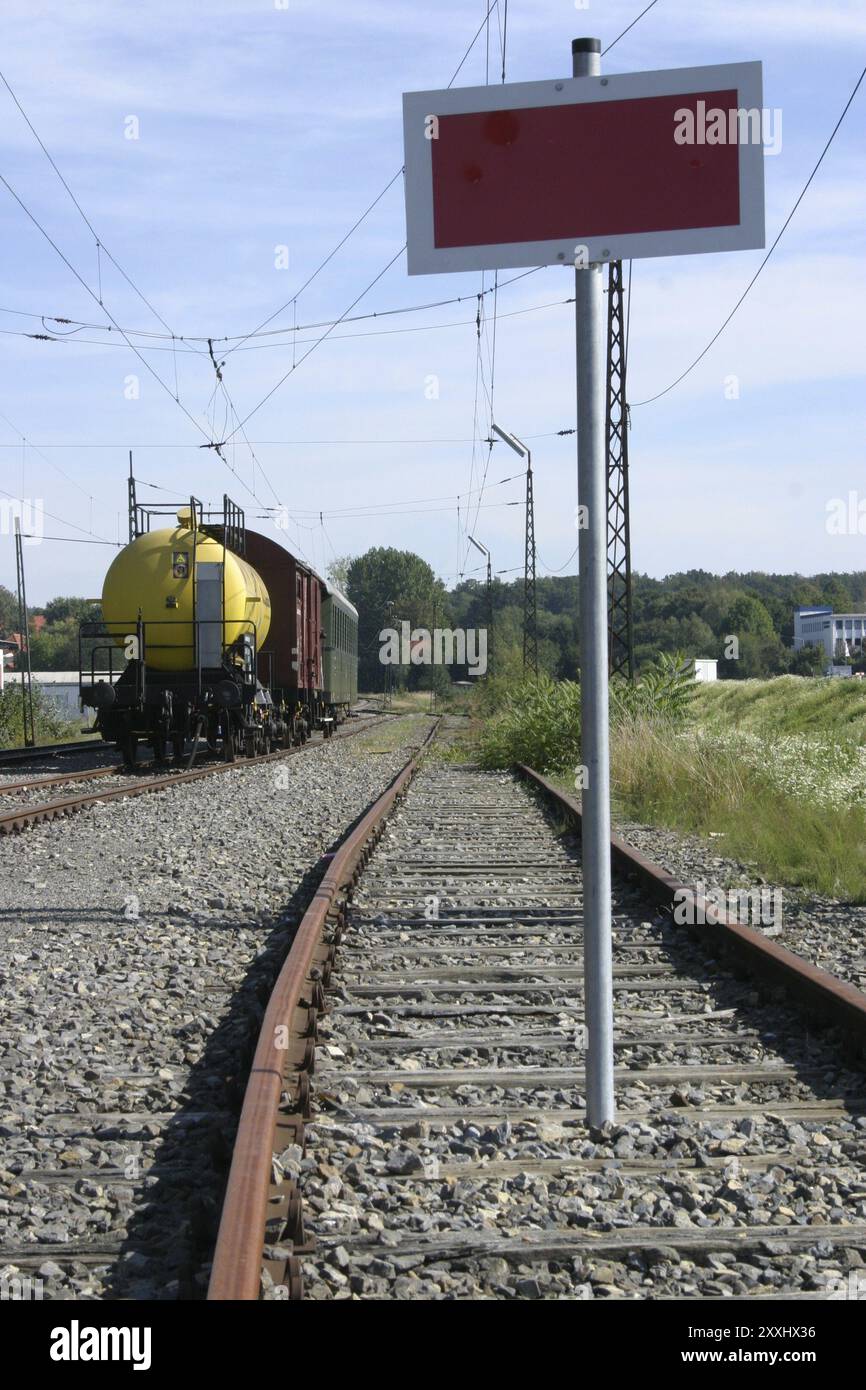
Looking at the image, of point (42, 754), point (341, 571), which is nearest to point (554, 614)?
point (341, 571)

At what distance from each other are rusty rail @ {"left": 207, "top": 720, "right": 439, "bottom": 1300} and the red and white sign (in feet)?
7.82

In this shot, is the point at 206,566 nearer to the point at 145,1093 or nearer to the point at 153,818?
the point at 153,818

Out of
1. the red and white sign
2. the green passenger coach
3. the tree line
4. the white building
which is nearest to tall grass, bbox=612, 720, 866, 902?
the red and white sign

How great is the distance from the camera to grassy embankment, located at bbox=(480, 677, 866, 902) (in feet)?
29.0

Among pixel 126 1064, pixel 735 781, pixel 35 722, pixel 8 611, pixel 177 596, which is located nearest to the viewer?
pixel 126 1064

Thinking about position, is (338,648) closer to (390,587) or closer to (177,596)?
(177,596)

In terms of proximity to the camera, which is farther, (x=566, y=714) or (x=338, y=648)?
(x=338, y=648)

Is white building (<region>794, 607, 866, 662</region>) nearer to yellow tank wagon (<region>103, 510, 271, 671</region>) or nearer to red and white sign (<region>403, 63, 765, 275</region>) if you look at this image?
yellow tank wagon (<region>103, 510, 271, 671</region>)

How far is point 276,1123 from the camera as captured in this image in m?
3.60

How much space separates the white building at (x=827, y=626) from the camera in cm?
12569

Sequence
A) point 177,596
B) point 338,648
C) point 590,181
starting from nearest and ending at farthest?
point 590,181 → point 177,596 → point 338,648

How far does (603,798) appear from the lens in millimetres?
3600

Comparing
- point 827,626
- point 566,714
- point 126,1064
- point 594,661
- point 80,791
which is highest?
point 827,626

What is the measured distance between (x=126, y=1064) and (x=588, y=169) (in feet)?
10.6
